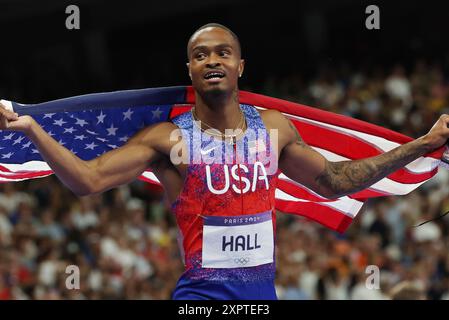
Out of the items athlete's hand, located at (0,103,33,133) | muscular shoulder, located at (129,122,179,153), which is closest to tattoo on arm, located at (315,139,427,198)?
muscular shoulder, located at (129,122,179,153)

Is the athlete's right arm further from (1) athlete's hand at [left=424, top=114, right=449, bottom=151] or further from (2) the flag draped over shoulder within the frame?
(1) athlete's hand at [left=424, top=114, right=449, bottom=151]

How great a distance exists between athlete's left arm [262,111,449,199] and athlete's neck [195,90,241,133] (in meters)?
0.23

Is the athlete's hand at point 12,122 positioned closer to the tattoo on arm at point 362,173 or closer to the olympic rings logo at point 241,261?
the olympic rings logo at point 241,261

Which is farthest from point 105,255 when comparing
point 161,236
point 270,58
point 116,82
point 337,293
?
point 270,58

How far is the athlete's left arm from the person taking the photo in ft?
16.6

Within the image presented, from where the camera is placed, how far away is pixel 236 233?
4719 mm

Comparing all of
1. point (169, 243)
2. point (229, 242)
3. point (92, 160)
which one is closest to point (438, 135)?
point (229, 242)

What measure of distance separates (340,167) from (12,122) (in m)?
1.72

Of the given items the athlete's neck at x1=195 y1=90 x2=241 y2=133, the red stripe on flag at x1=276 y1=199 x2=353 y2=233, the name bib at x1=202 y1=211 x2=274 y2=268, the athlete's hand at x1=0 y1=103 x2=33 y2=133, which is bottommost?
the red stripe on flag at x1=276 y1=199 x2=353 y2=233

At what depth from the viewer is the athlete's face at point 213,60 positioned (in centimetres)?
475

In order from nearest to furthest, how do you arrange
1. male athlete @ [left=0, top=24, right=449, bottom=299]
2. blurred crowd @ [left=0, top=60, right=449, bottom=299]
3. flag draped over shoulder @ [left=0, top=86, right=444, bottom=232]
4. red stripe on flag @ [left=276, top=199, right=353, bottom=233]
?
male athlete @ [left=0, top=24, right=449, bottom=299]
flag draped over shoulder @ [left=0, top=86, right=444, bottom=232]
red stripe on flag @ [left=276, top=199, right=353, bottom=233]
blurred crowd @ [left=0, top=60, right=449, bottom=299]

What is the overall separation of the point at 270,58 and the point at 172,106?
10.9 metres

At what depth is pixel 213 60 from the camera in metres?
4.73

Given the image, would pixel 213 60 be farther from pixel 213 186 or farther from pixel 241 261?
pixel 241 261
